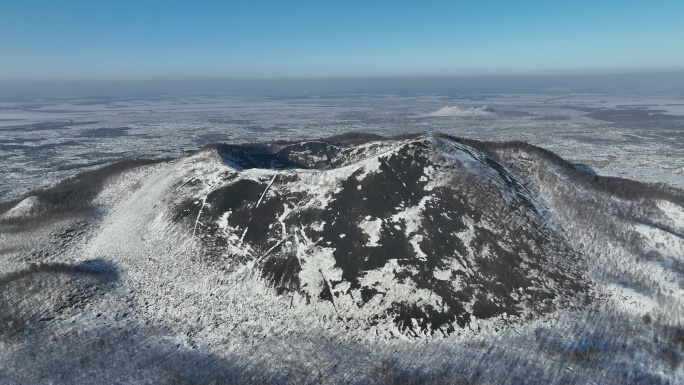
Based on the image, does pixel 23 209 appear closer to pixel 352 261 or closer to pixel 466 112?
pixel 352 261

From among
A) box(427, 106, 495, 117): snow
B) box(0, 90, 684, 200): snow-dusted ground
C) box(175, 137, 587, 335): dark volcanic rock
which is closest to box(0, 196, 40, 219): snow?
box(0, 90, 684, 200): snow-dusted ground

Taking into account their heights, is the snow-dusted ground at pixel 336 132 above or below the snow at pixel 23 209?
above

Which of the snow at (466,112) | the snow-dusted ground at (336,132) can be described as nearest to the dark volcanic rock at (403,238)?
the snow-dusted ground at (336,132)

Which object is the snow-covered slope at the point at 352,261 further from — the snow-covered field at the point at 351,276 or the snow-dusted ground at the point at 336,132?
the snow-dusted ground at the point at 336,132

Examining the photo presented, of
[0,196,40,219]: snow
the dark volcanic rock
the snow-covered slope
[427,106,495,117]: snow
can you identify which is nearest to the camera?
the snow-covered slope

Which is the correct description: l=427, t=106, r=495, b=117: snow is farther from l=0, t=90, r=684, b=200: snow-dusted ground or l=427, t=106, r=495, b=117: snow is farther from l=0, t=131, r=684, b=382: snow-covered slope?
l=0, t=131, r=684, b=382: snow-covered slope

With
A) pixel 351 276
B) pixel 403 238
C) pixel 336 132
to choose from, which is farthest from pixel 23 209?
pixel 336 132

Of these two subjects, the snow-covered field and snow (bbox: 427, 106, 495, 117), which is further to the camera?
snow (bbox: 427, 106, 495, 117)

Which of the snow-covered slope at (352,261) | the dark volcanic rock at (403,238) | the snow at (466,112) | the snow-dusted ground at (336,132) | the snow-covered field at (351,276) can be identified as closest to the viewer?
the snow-covered field at (351,276)

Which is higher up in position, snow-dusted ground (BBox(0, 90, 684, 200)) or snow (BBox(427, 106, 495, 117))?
snow (BBox(427, 106, 495, 117))

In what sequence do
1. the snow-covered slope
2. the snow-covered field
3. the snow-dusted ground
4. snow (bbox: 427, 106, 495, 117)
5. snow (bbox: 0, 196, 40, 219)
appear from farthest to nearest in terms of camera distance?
1. snow (bbox: 427, 106, 495, 117)
2. the snow-dusted ground
3. snow (bbox: 0, 196, 40, 219)
4. the snow-covered slope
5. the snow-covered field
